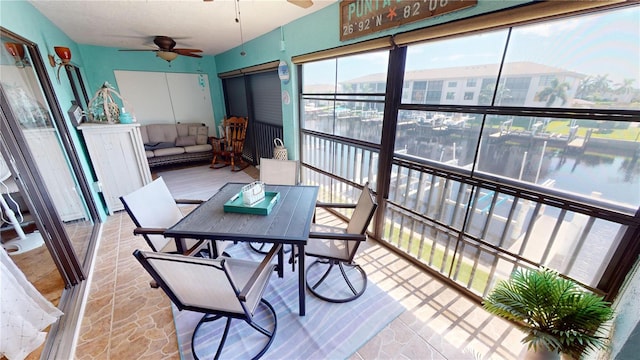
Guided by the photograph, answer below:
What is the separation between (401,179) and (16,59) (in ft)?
11.8

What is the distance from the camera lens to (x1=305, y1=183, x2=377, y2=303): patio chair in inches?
60.8

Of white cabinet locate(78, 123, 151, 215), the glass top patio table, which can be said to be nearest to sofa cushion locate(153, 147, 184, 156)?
white cabinet locate(78, 123, 151, 215)

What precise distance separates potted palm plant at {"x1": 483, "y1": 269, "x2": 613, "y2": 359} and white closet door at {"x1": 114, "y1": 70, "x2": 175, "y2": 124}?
6872mm

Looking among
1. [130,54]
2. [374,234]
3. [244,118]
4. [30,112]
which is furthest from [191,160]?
[374,234]

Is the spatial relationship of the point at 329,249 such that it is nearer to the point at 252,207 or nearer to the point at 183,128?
the point at 252,207

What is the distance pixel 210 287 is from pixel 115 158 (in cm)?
306

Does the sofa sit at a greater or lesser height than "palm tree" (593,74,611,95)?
lesser

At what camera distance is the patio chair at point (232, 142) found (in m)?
5.03

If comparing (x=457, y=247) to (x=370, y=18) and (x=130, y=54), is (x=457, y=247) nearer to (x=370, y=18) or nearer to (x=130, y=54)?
(x=370, y=18)

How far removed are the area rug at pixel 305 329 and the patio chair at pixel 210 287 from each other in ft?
0.11

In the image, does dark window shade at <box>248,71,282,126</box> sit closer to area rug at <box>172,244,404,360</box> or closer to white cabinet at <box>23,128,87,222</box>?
white cabinet at <box>23,128,87,222</box>

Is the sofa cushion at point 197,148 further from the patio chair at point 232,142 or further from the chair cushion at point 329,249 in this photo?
the chair cushion at point 329,249

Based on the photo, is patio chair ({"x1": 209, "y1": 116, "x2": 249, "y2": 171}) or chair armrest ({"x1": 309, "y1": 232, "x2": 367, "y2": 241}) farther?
patio chair ({"x1": 209, "y1": 116, "x2": 249, "y2": 171})

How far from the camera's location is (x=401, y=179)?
87.4 inches
